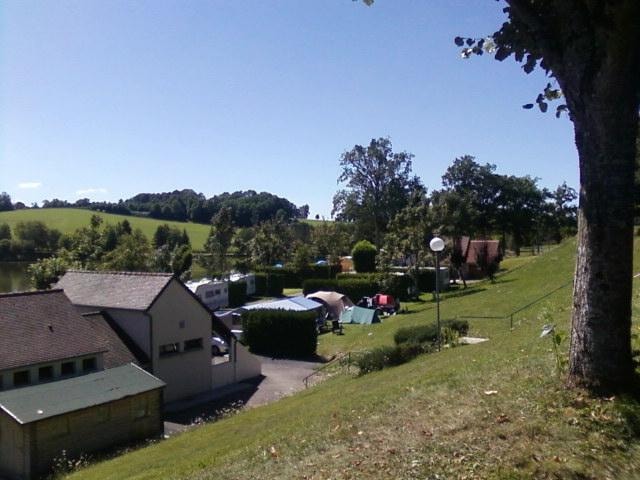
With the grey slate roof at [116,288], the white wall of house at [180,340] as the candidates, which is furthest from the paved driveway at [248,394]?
the grey slate roof at [116,288]

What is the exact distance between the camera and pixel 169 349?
26.5 metres

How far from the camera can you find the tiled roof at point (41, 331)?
20625 mm

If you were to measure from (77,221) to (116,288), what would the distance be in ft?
346

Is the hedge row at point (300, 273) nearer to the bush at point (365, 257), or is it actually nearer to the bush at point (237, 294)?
the bush at point (365, 257)

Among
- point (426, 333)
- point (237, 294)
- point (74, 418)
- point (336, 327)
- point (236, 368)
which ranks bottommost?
point (236, 368)

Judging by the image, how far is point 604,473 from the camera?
477 centimetres

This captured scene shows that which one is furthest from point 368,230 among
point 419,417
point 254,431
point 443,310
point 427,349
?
point 419,417

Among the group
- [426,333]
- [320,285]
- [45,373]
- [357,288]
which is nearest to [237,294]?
[320,285]

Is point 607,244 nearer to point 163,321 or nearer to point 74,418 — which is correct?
point 74,418

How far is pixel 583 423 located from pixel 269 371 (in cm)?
2616

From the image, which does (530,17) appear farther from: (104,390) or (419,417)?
(104,390)

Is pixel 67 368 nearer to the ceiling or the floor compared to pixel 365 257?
nearer to the floor

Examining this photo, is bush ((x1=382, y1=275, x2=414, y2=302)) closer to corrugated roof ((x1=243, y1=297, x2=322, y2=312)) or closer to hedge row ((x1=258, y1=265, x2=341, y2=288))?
corrugated roof ((x1=243, y1=297, x2=322, y2=312))

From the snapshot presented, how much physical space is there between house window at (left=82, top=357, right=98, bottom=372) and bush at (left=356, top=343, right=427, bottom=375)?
419 inches
